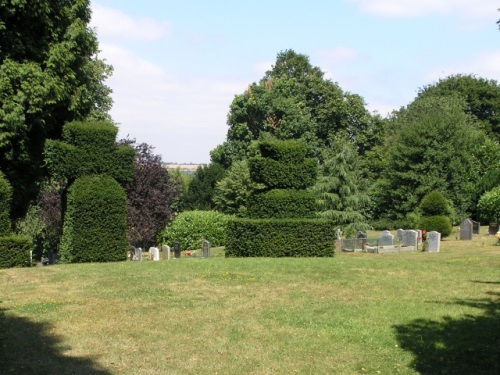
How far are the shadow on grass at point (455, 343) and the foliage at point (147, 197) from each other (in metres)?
25.8

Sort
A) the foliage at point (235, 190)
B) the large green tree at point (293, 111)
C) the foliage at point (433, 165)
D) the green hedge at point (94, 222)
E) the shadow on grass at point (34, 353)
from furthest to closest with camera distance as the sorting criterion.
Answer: the large green tree at point (293, 111)
the foliage at point (433, 165)
the foliage at point (235, 190)
the green hedge at point (94, 222)
the shadow on grass at point (34, 353)

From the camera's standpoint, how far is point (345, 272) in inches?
657

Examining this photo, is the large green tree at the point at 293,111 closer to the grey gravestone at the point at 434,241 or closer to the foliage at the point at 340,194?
the foliage at the point at 340,194

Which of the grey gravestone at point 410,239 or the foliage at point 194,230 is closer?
the grey gravestone at point 410,239

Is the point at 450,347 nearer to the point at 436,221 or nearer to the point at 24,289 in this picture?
the point at 24,289

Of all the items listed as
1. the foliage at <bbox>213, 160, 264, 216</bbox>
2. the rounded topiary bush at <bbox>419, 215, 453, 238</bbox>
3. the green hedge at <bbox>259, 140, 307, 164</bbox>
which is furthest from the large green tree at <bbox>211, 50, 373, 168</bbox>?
the green hedge at <bbox>259, 140, 307, 164</bbox>

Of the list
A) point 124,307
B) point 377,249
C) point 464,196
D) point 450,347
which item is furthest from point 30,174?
point 464,196

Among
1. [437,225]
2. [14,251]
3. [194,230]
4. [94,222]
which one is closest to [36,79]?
[94,222]

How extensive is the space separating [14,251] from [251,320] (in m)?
11.5

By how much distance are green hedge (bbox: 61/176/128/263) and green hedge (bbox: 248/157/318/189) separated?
17.8ft

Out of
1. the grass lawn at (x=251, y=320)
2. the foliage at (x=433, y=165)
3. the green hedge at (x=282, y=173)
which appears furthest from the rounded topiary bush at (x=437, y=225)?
the grass lawn at (x=251, y=320)

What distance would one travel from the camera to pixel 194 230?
3850 centimetres

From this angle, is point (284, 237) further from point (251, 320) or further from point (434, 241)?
point (251, 320)

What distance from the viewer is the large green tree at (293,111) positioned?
5547 centimetres
